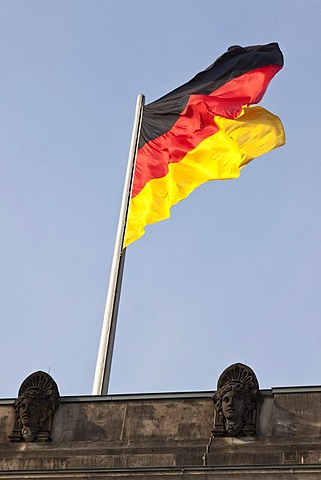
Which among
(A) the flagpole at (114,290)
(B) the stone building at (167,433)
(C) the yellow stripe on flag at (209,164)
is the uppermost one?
(C) the yellow stripe on flag at (209,164)

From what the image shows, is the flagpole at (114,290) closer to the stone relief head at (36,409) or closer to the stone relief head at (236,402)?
the stone relief head at (36,409)

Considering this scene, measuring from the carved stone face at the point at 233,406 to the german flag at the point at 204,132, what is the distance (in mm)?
7474

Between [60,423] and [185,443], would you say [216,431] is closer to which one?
[185,443]

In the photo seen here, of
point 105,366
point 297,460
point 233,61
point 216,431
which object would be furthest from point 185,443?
point 233,61

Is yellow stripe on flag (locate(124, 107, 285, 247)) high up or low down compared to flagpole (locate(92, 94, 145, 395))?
up

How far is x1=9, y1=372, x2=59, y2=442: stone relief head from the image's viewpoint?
27797mm

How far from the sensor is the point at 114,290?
3212cm

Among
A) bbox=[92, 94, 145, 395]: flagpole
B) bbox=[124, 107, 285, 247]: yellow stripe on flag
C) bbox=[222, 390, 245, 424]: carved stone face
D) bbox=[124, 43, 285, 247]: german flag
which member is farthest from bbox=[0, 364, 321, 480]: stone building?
bbox=[124, 107, 285, 247]: yellow stripe on flag

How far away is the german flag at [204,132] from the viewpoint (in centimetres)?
3400

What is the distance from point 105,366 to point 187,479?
5.55 metres

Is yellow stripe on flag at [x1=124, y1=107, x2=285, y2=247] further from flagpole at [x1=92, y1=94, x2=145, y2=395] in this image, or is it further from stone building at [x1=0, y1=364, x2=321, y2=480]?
stone building at [x1=0, y1=364, x2=321, y2=480]

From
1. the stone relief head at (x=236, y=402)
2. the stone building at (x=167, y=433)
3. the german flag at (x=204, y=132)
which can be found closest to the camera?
the stone building at (x=167, y=433)

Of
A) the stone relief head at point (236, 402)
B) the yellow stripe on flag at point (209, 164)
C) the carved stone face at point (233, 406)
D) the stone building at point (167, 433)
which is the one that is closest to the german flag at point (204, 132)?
the yellow stripe on flag at point (209, 164)

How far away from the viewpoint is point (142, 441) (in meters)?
27.1
